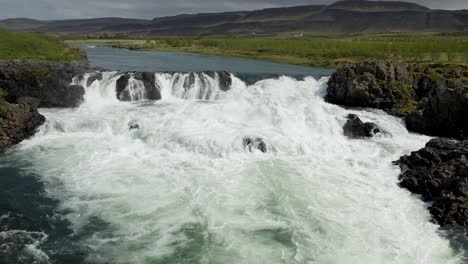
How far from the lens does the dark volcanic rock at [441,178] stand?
20.8 meters

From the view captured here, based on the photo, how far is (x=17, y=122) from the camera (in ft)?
105

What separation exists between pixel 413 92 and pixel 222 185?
2668 centimetres

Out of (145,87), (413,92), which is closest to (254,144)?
(145,87)

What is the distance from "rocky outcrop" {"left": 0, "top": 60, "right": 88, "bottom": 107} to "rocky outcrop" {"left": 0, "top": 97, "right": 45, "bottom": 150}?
4.71 metres

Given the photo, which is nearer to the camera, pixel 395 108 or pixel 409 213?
pixel 409 213

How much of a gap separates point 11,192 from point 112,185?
5154mm

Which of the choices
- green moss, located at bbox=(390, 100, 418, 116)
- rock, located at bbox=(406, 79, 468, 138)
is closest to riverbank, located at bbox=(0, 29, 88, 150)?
green moss, located at bbox=(390, 100, 418, 116)

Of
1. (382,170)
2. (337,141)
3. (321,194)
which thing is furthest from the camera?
(337,141)

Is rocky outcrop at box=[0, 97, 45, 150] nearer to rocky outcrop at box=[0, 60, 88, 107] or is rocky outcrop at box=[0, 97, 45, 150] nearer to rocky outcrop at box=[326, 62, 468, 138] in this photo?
rocky outcrop at box=[0, 60, 88, 107]

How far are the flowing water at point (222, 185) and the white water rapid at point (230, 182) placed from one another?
0.27 feet

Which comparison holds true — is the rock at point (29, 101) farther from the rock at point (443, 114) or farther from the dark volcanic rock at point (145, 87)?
the rock at point (443, 114)

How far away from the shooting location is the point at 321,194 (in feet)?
75.5

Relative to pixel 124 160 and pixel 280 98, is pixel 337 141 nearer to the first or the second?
pixel 280 98

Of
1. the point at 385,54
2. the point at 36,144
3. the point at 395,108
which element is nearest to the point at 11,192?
the point at 36,144
